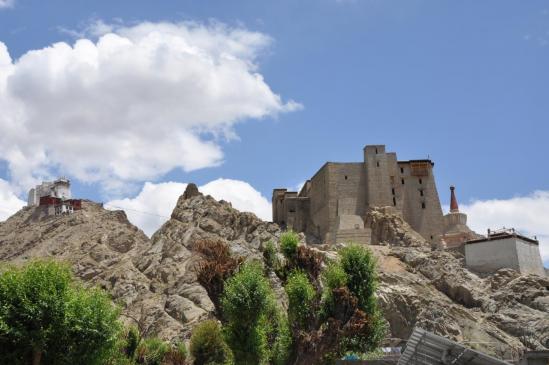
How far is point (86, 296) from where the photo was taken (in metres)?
26.6

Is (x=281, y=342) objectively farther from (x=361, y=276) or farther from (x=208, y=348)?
(x=208, y=348)

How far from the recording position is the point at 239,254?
5978 cm

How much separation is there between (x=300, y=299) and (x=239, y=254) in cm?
3003

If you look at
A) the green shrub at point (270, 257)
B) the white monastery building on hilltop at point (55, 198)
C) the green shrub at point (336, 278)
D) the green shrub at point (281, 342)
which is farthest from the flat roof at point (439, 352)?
the white monastery building on hilltop at point (55, 198)

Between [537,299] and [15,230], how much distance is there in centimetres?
5942

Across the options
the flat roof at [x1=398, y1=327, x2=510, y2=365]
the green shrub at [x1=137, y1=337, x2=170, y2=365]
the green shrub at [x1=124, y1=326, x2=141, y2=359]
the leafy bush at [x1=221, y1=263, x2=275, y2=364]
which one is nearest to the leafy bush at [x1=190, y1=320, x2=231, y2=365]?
the green shrub at [x1=137, y1=337, x2=170, y2=365]

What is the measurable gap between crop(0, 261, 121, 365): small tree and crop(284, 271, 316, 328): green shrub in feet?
25.7

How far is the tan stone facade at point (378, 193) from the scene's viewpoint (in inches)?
2648

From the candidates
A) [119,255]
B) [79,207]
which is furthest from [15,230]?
[119,255]

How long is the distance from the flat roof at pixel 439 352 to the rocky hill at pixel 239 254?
11804 mm

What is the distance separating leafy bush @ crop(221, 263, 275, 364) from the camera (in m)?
29.1

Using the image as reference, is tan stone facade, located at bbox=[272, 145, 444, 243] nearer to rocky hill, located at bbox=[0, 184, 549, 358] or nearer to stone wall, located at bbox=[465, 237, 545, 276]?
rocky hill, located at bbox=[0, 184, 549, 358]

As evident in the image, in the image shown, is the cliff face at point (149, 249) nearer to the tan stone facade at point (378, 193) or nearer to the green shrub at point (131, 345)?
A: the tan stone facade at point (378, 193)

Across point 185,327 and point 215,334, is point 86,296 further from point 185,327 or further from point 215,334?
point 185,327
